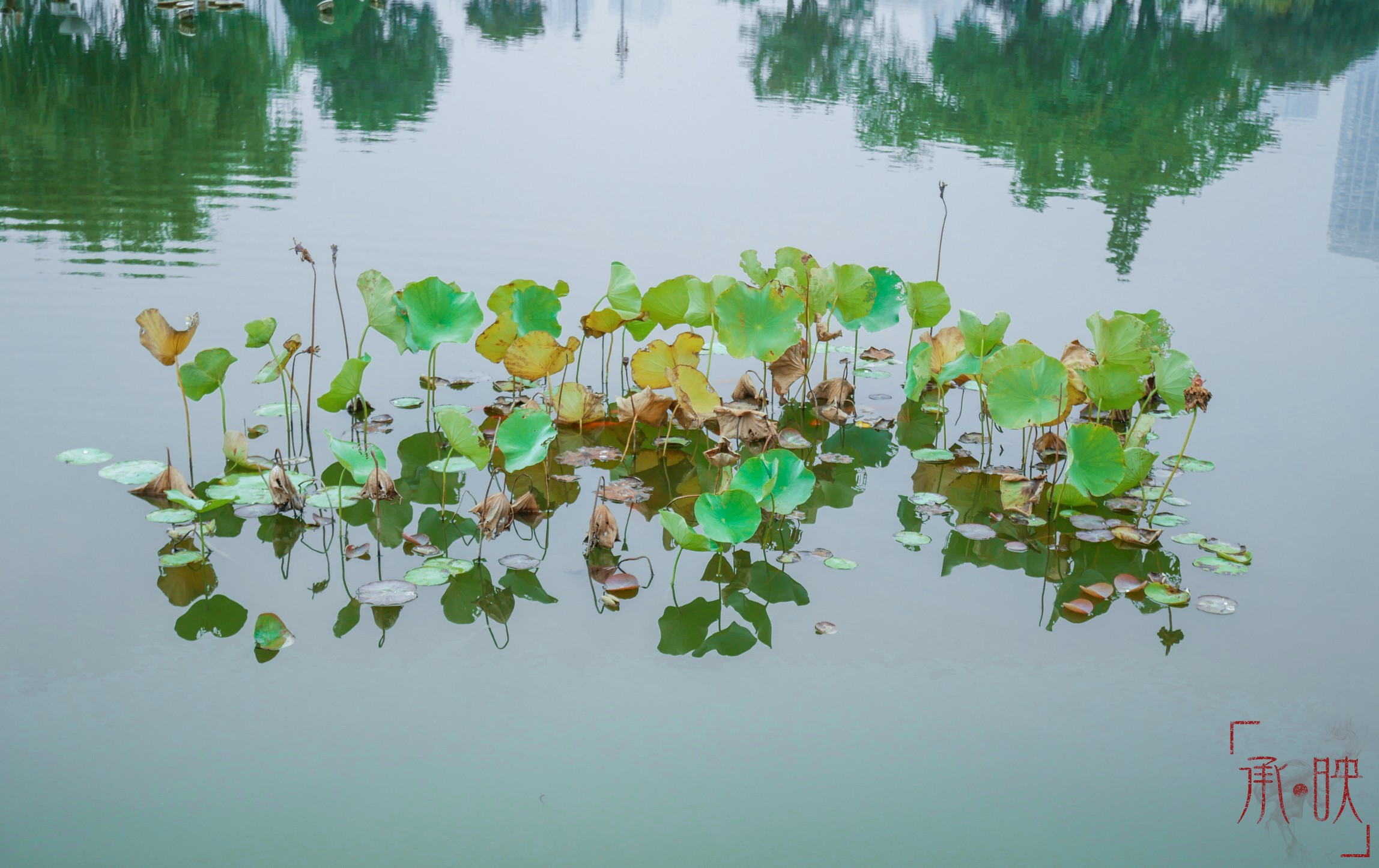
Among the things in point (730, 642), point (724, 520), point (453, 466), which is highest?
point (724, 520)

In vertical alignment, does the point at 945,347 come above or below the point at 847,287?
below

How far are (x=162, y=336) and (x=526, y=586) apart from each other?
1.20 metres

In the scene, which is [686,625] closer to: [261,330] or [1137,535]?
[1137,535]

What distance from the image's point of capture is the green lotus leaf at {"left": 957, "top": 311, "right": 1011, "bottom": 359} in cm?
322

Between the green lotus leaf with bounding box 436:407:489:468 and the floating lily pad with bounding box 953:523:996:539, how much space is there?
1.23 meters

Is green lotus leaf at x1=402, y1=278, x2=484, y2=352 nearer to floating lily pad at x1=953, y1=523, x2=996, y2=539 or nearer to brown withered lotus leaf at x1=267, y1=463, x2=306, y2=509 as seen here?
brown withered lotus leaf at x1=267, y1=463, x2=306, y2=509

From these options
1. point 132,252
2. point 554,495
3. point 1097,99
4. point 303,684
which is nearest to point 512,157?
point 132,252

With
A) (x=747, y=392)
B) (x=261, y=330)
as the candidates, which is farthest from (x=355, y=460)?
(x=747, y=392)

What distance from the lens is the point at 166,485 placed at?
2771 mm

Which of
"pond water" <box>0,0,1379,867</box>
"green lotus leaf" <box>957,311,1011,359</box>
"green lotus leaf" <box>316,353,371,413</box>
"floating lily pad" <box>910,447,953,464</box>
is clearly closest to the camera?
"pond water" <box>0,0,1379,867</box>

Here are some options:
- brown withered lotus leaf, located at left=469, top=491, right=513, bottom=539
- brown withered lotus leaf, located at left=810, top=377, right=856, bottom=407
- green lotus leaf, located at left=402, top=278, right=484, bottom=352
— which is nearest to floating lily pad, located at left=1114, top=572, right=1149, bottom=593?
brown withered lotus leaf, located at left=810, top=377, right=856, bottom=407

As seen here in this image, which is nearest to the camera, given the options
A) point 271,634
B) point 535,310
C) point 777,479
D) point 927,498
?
point 271,634

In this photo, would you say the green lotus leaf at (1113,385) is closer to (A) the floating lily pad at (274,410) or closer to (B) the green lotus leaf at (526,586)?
(B) the green lotus leaf at (526,586)

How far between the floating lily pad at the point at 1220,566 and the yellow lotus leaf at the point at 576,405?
1.74m
